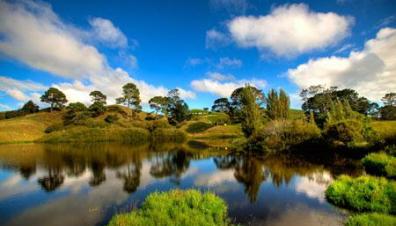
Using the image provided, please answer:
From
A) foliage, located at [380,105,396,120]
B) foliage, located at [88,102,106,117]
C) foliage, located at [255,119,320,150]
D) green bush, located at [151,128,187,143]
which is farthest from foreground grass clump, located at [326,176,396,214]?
foliage, located at [380,105,396,120]

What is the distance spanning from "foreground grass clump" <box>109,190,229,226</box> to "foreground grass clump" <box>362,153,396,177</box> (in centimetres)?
1710

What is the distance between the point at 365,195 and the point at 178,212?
12606 millimetres

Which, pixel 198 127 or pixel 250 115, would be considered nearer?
pixel 250 115

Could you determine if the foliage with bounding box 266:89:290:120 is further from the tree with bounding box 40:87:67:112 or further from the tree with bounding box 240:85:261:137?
the tree with bounding box 40:87:67:112

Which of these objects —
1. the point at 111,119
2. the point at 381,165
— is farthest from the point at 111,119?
the point at 381,165

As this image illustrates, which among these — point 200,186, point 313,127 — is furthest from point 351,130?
point 200,186

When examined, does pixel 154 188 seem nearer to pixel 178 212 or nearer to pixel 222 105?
pixel 178 212

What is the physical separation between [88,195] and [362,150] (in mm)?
36700

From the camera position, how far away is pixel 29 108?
110562mm

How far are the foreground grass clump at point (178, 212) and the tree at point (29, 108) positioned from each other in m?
122

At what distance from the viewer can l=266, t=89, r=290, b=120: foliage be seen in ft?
181

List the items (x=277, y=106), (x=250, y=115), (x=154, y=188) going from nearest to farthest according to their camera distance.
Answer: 1. (x=154, y=188)
2. (x=250, y=115)
3. (x=277, y=106)

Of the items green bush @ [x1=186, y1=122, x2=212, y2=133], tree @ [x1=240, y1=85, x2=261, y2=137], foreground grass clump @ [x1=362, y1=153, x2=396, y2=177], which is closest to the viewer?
foreground grass clump @ [x1=362, y1=153, x2=396, y2=177]

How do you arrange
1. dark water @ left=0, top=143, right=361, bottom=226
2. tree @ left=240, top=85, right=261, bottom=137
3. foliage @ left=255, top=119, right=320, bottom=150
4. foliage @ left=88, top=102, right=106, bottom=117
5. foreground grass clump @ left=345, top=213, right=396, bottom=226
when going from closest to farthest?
foreground grass clump @ left=345, top=213, right=396, bottom=226, dark water @ left=0, top=143, right=361, bottom=226, foliage @ left=255, top=119, right=320, bottom=150, tree @ left=240, top=85, right=261, bottom=137, foliage @ left=88, top=102, right=106, bottom=117
